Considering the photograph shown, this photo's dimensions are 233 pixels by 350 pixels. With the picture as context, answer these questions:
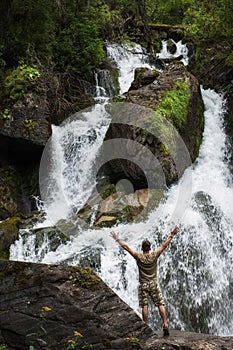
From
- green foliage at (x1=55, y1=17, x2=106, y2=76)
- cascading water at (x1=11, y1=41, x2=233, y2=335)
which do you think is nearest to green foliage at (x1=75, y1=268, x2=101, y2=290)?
cascading water at (x1=11, y1=41, x2=233, y2=335)

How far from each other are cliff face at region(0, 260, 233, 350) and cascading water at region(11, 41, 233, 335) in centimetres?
334

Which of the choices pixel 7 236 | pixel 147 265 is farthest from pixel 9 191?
pixel 147 265

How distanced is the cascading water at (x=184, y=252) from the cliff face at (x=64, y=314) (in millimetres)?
3341

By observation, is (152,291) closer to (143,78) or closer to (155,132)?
(155,132)

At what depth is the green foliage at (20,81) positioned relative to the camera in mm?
13219

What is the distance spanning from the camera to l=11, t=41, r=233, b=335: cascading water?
8867 mm

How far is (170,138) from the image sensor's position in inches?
465

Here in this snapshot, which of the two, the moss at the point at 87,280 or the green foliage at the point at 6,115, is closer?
the moss at the point at 87,280

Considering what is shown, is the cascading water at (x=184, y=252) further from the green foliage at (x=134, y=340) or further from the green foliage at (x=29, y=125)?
the green foliage at (x=134, y=340)

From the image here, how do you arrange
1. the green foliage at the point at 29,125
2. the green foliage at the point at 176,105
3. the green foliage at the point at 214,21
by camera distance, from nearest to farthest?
the green foliage at the point at 176,105
the green foliage at the point at 214,21
the green foliage at the point at 29,125

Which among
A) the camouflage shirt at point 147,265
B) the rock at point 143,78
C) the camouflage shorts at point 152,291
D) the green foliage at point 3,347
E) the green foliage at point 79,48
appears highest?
the green foliage at point 79,48

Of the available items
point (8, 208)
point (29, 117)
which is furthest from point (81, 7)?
point (8, 208)

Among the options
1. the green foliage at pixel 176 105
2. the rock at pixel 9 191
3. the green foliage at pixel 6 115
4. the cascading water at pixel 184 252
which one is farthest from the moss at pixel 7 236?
the green foliage at pixel 176 105

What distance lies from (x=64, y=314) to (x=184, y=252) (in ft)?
16.8
